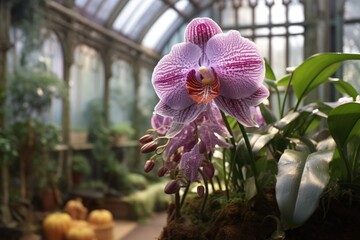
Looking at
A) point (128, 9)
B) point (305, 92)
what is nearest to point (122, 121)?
point (128, 9)

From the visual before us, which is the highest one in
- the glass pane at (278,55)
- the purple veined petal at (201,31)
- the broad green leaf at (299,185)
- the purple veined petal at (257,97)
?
the glass pane at (278,55)

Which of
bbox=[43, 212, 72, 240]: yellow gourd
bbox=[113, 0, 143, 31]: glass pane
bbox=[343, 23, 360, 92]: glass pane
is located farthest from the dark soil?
bbox=[113, 0, 143, 31]: glass pane

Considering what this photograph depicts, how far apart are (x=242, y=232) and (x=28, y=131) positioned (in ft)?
11.0

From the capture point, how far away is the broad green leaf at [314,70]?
2.67 feet

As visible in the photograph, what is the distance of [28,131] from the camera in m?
3.63

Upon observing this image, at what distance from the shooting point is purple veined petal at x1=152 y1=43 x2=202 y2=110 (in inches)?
25.8

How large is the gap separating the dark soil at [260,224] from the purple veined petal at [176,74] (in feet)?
0.79

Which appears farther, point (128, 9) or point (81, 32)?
point (128, 9)

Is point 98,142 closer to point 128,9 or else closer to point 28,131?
point 28,131

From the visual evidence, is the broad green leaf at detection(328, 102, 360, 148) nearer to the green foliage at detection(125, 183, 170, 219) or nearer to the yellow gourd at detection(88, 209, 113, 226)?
the yellow gourd at detection(88, 209, 113, 226)

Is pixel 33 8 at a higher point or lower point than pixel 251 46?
higher

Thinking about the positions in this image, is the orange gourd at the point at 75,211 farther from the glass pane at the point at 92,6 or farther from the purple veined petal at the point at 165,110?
the purple veined petal at the point at 165,110

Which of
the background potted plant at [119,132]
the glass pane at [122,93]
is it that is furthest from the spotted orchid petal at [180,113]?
the glass pane at [122,93]

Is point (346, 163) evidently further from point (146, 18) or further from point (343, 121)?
point (146, 18)
